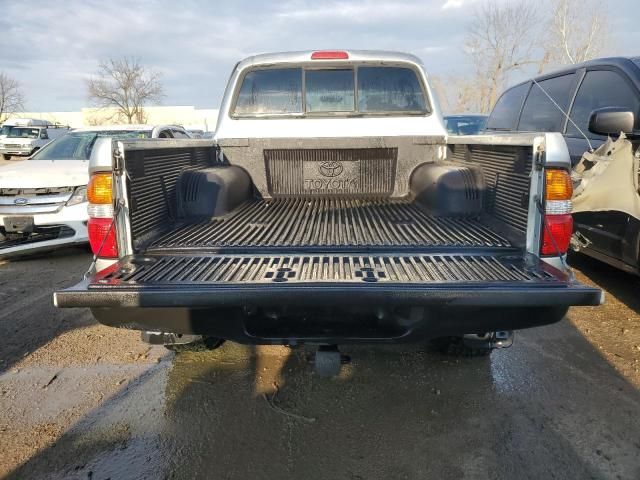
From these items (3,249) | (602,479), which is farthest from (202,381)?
(3,249)

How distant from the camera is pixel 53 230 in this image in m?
5.59

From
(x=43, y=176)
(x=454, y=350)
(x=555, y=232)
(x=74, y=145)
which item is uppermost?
(x=74, y=145)

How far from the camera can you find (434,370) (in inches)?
124

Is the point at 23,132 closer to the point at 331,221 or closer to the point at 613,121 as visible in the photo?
the point at 331,221

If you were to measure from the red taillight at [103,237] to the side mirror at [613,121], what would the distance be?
3.85m

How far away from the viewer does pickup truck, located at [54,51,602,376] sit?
6.57 feet

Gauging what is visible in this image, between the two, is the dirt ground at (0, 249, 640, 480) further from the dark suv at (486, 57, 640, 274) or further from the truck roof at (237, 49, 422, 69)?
the truck roof at (237, 49, 422, 69)

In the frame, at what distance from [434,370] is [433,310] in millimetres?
1262

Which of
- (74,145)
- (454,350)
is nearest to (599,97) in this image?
(454,350)

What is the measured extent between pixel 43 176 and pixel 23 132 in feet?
84.3

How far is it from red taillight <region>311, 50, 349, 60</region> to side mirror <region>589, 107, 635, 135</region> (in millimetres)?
2233

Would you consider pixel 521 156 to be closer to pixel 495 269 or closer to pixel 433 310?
pixel 495 269

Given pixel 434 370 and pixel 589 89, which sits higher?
pixel 589 89

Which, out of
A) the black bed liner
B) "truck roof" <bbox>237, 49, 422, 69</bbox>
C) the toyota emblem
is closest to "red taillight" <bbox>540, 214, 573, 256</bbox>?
the black bed liner
